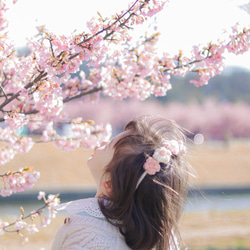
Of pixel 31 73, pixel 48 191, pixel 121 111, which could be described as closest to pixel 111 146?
pixel 31 73

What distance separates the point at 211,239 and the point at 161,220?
490 centimetres

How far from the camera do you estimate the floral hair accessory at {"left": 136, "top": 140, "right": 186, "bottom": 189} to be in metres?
1.32

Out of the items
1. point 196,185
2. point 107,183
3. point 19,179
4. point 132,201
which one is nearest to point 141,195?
point 132,201

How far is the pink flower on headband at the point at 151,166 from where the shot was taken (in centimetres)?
132

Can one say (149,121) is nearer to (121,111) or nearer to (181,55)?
(181,55)

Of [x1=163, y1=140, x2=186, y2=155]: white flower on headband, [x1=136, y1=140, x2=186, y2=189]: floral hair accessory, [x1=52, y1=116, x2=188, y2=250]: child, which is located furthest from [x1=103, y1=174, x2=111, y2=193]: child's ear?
[x1=163, y1=140, x2=186, y2=155]: white flower on headband

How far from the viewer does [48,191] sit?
10.3 meters

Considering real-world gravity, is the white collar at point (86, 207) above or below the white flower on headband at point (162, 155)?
below

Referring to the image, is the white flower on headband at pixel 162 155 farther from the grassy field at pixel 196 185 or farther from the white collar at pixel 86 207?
the white collar at pixel 86 207

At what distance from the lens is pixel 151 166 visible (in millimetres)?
1318

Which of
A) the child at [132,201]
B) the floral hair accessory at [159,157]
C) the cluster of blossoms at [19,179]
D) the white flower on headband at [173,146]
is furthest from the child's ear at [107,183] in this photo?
the cluster of blossoms at [19,179]

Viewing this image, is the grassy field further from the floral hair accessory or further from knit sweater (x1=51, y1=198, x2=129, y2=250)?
knit sweater (x1=51, y1=198, x2=129, y2=250)

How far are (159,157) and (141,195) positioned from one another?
163mm

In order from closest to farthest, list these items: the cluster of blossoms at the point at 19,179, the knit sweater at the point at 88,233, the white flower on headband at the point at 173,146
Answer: the knit sweater at the point at 88,233
the white flower on headband at the point at 173,146
the cluster of blossoms at the point at 19,179
